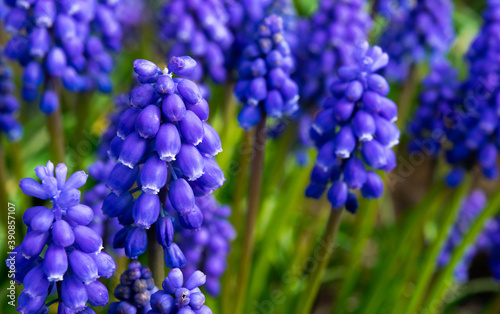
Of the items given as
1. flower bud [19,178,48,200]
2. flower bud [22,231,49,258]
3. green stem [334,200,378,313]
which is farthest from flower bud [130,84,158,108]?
green stem [334,200,378,313]

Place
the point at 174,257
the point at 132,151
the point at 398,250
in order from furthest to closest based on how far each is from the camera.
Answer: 1. the point at 398,250
2. the point at 174,257
3. the point at 132,151

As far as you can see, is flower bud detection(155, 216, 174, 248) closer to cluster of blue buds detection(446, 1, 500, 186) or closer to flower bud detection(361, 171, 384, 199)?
flower bud detection(361, 171, 384, 199)

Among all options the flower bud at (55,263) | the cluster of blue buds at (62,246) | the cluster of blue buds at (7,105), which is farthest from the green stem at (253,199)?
the cluster of blue buds at (7,105)

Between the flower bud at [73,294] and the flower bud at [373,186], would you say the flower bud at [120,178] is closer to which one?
the flower bud at [73,294]

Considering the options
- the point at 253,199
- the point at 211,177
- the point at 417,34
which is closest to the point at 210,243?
the point at 253,199

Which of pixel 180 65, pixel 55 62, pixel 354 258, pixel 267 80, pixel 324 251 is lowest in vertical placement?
pixel 354 258

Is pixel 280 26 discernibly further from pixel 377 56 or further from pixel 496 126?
pixel 496 126

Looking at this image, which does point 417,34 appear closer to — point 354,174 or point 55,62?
point 354,174
